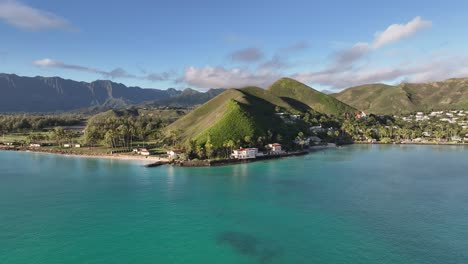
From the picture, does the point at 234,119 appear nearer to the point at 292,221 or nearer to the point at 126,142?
the point at 126,142

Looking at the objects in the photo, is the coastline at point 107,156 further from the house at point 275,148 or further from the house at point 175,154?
the house at point 275,148

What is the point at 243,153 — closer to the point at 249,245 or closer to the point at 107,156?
the point at 107,156

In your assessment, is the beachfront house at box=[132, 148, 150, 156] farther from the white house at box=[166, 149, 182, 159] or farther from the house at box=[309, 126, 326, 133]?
the house at box=[309, 126, 326, 133]

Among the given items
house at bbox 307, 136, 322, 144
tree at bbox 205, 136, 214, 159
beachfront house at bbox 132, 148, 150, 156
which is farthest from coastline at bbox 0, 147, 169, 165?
house at bbox 307, 136, 322, 144

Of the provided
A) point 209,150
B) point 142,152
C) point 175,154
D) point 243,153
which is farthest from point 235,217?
point 142,152

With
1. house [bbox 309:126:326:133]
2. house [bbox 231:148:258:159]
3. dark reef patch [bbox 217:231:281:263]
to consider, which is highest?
house [bbox 309:126:326:133]

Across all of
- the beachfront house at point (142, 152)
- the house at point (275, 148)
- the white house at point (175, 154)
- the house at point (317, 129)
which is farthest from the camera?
the house at point (317, 129)

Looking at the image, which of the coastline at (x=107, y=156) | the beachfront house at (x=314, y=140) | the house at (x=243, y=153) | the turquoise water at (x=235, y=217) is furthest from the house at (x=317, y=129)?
the coastline at (x=107, y=156)

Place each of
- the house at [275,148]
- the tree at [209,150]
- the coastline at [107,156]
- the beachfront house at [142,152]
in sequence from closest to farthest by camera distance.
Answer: the tree at [209,150], the coastline at [107,156], the beachfront house at [142,152], the house at [275,148]

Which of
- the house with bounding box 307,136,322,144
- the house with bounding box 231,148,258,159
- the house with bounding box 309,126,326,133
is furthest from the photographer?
the house with bounding box 309,126,326,133
